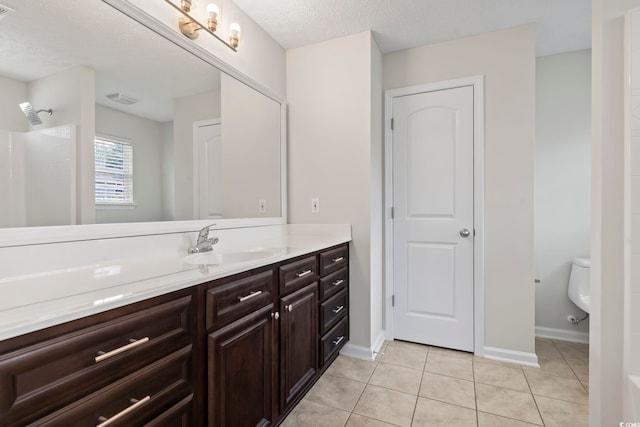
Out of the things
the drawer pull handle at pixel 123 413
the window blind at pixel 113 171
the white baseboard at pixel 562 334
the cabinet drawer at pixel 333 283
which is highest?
the window blind at pixel 113 171

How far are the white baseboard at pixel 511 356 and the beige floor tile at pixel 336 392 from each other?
1.03 m

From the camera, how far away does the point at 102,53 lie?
4.15 ft

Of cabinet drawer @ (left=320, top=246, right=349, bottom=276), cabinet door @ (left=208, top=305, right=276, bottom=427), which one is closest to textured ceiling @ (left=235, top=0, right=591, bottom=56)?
cabinet drawer @ (left=320, top=246, right=349, bottom=276)

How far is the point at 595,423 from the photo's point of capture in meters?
1.24

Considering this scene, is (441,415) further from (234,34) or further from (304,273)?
(234,34)

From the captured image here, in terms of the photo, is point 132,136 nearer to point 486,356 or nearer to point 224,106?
point 224,106

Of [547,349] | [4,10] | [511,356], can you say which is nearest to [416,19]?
[4,10]

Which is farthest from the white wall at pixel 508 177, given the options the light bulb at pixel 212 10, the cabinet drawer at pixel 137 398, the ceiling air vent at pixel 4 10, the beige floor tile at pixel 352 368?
the ceiling air vent at pixel 4 10

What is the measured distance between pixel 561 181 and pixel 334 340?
2.21 metres

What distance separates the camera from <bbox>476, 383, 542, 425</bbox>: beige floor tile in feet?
5.18

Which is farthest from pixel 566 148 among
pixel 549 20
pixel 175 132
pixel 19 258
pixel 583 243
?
pixel 19 258

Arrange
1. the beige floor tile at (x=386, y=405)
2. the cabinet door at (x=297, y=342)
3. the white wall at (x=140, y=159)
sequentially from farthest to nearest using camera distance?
the beige floor tile at (x=386, y=405), the cabinet door at (x=297, y=342), the white wall at (x=140, y=159)

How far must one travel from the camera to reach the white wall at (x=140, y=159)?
130cm

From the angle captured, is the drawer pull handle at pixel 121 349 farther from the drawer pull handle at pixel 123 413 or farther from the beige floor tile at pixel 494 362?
the beige floor tile at pixel 494 362
